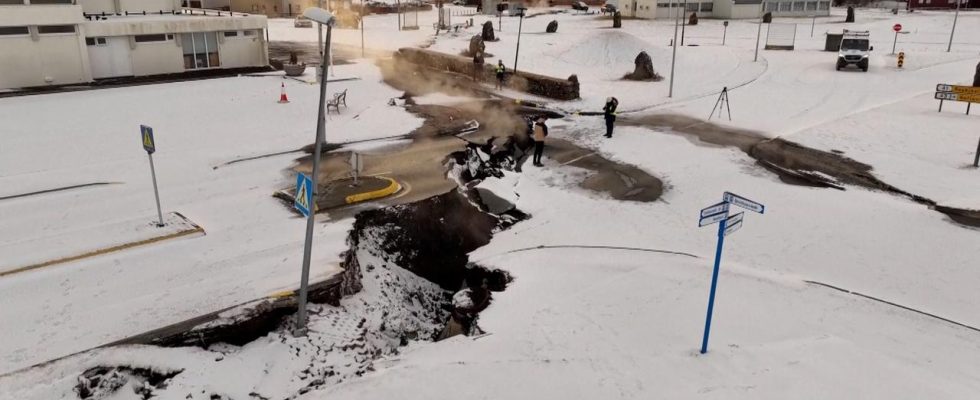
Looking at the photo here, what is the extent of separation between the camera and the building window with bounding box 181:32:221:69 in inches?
1348

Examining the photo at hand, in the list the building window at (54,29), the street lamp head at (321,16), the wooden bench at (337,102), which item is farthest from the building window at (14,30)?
the street lamp head at (321,16)

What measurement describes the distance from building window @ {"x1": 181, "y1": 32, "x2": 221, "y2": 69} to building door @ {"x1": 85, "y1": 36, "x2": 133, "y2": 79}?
9.27 ft

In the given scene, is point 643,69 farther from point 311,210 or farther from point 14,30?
point 14,30

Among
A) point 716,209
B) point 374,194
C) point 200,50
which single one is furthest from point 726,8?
point 716,209

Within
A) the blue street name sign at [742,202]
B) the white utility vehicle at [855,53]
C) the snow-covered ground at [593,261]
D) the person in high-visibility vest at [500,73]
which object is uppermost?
the white utility vehicle at [855,53]

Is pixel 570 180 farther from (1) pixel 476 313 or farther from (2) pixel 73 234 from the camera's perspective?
(2) pixel 73 234

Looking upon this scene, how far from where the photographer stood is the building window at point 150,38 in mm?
32469

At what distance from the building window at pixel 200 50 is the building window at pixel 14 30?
7003mm

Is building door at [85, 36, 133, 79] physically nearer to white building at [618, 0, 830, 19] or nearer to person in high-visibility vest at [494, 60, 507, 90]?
person in high-visibility vest at [494, 60, 507, 90]

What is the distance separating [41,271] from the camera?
1160 cm

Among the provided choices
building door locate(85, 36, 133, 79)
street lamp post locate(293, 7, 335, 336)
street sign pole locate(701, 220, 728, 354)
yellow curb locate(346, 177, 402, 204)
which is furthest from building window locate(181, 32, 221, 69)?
street sign pole locate(701, 220, 728, 354)

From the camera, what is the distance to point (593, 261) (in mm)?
12930

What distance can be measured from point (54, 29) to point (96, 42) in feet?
7.17

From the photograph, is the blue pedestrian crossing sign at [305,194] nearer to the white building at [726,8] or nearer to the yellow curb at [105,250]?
the yellow curb at [105,250]
